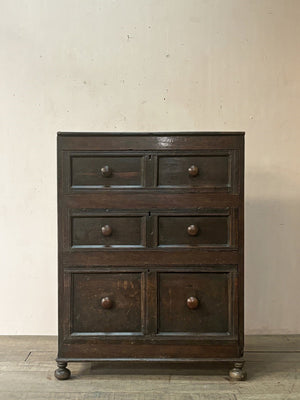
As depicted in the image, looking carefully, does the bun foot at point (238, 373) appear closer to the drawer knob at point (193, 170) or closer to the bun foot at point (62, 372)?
the bun foot at point (62, 372)

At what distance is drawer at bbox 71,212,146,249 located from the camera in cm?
231

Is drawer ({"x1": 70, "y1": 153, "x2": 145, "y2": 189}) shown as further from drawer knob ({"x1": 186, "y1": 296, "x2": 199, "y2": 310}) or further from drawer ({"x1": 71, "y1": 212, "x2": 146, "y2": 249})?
drawer knob ({"x1": 186, "y1": 296, "x2": 199, "y2": 310})

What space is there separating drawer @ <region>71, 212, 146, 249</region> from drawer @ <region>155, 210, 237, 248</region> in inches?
4.0

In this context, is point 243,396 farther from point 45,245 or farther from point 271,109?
point 271,109

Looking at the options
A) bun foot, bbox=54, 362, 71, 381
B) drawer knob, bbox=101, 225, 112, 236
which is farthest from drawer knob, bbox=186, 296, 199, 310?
bun foot, bbox=54, 362, 71, 381

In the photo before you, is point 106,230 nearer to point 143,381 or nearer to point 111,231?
point 111,231

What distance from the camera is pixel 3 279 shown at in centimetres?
305

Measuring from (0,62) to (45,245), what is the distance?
3.74 ft

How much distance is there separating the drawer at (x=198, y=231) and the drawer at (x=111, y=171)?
0.74ft

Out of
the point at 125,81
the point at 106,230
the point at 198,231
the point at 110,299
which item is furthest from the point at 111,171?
the point at 125,81

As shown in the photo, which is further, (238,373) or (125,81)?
(125,81)

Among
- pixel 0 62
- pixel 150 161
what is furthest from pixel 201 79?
pixel 0 62

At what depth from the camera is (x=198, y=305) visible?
2.31 meters

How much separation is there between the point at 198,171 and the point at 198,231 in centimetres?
28
